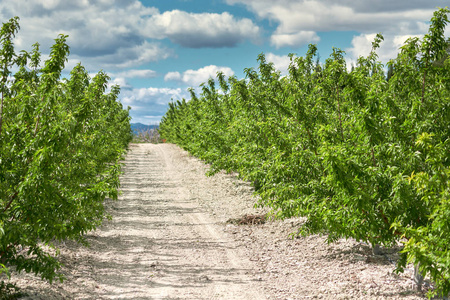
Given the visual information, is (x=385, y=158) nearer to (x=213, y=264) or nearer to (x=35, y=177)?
(x=213, y=264)

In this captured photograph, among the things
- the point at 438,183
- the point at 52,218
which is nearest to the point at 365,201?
the point at 438,183

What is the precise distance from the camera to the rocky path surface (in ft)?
25.6

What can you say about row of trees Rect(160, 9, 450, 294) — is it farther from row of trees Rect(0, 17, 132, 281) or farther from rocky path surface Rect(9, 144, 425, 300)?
row of trees Rect(0, 17, 132, 281)

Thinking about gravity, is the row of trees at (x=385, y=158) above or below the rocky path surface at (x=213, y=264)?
above

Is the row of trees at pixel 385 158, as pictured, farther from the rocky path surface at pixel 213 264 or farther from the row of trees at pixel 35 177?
the row of trees at pixel 35 177

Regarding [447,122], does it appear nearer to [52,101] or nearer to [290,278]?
[290,278]

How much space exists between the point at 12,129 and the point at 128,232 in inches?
277

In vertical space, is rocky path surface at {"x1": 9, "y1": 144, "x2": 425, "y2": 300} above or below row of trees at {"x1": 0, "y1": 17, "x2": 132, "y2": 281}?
below

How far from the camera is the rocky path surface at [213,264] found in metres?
7.81

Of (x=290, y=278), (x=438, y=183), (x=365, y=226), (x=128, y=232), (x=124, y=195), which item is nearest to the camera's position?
(x=438, y=183)

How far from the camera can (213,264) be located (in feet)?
31.8

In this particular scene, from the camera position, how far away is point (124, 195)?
771 inches

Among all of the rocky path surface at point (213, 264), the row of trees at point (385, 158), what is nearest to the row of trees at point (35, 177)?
the rocky path surface at point (213, 264)

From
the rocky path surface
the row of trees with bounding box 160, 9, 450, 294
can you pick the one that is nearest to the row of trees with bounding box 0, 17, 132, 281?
the rocky path surface
